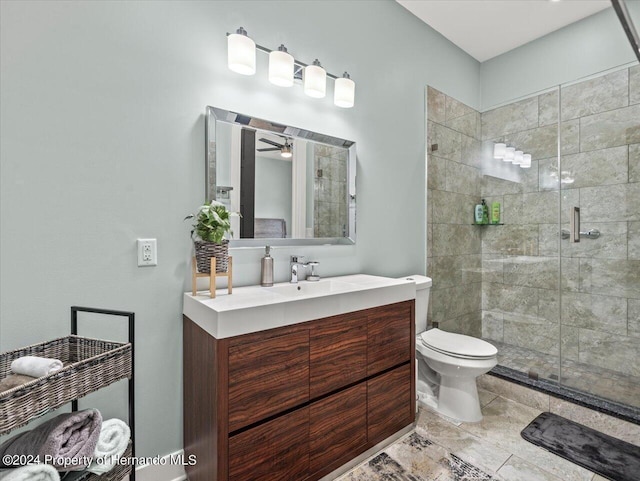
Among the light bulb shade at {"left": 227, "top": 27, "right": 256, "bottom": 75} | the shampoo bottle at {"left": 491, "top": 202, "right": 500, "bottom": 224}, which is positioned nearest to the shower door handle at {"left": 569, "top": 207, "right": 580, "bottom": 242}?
the shampoo bottle at {"left": 491, "top": 202, "right": 500, "bottom": 224}

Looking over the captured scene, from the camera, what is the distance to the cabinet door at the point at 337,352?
1455mm

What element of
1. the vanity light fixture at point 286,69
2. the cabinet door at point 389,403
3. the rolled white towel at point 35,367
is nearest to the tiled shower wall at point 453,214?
the cabinet door at point 389,403

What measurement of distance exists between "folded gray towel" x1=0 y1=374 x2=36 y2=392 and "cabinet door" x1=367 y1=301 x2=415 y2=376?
4.30 feet

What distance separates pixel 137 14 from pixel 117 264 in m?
1.07

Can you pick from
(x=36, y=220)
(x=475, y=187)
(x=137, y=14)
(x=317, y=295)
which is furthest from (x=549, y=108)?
(x=36, y=220)

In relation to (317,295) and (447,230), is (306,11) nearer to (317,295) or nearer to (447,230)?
(317,295)

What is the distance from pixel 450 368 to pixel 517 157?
6.53ft

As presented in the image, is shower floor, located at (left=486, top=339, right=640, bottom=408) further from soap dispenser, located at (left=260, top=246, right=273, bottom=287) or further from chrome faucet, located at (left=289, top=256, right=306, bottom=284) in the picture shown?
soap dispenser, located at (left=260, top=246, right=273, bottom=287)

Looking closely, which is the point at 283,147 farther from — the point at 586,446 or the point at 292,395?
the point at 586,446

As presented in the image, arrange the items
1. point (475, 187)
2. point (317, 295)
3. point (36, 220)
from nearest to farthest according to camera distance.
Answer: point (36, 220) → point (317, 295) → point (475, 187)

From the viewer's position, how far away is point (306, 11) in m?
1.93

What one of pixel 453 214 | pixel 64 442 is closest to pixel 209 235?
pixel 64 442

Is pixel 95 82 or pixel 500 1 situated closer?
pixel 95 82

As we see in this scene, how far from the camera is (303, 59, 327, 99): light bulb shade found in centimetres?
185
